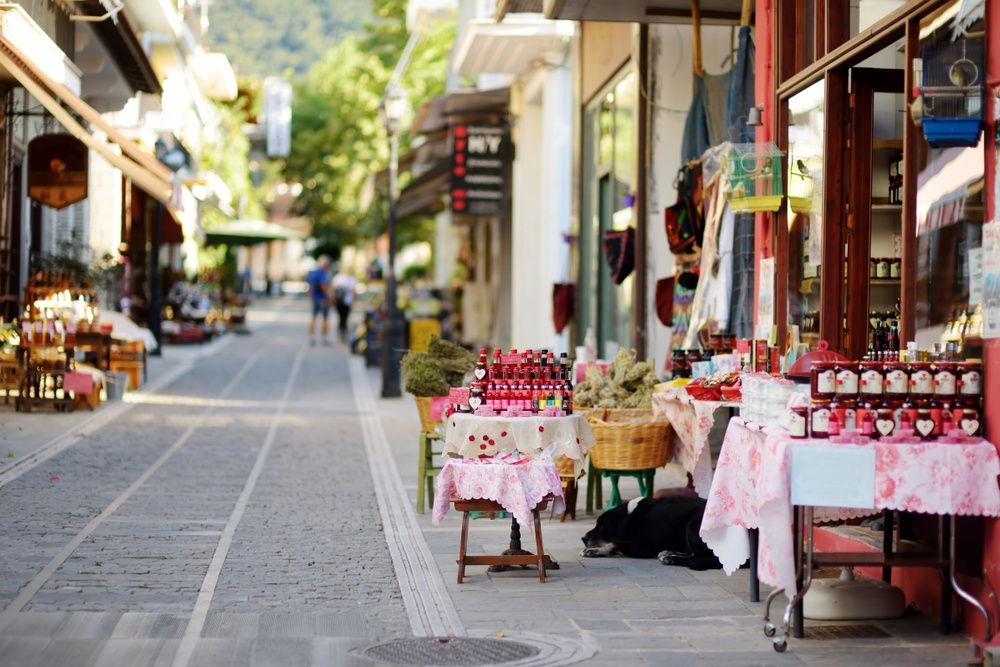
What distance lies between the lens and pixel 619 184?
16594mm

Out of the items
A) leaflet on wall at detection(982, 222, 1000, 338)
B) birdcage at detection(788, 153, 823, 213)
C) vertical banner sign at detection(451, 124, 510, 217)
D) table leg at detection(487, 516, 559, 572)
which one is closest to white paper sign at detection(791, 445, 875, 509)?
leaflet on wall at detection(982, 222, 1000, 338)

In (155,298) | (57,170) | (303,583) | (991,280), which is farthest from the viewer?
(155,298)

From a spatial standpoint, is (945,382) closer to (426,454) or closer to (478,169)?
(426,454)

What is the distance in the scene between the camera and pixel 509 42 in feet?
70.0

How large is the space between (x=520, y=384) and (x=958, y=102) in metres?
3.67

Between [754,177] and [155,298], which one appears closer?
[754,177]

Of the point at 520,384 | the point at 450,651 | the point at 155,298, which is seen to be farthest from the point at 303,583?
the point at 155,298

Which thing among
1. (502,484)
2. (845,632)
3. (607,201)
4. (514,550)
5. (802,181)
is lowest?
(845,632)

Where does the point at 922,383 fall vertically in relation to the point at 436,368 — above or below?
above

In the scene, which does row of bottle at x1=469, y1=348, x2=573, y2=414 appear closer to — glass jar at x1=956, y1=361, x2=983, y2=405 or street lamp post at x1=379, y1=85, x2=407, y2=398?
glass jar at x1=956, y1=361, x2=983, y2=405

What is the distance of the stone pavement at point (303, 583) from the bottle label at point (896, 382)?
124 cm

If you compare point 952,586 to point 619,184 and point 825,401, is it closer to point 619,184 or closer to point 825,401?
point 825,401

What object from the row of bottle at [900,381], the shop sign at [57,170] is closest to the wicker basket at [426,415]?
the row of bottle at [900,381]

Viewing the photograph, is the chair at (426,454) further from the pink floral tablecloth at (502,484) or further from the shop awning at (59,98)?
the shop awning at (59,98)
